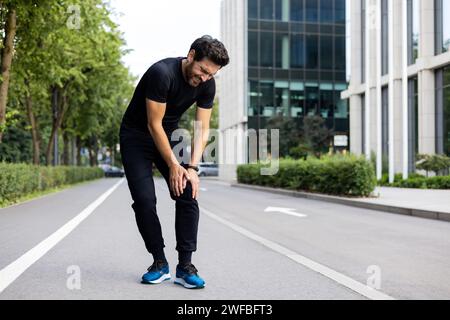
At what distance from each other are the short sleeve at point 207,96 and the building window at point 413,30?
25.6 m

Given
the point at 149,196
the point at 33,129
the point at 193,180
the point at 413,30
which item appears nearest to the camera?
the point at 193,180

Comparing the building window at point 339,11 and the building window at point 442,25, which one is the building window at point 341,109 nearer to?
the building window at point 339,11

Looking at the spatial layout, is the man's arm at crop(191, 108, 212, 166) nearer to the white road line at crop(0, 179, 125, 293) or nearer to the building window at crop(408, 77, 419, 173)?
the white road line at crop(0, 179, 125, 293)

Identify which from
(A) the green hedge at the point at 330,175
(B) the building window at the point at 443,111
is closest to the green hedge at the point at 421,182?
(B) the building window at the point at 443,111

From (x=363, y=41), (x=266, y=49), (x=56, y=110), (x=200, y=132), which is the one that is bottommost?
(x=200, y=132)

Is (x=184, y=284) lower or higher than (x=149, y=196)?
lower

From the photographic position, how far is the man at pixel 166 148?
4.19 metres

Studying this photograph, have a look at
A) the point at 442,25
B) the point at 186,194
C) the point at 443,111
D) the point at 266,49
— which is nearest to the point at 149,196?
the point at 186,194

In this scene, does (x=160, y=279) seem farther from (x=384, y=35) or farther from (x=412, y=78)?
(x=384, y=35)

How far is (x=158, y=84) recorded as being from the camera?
163 inches

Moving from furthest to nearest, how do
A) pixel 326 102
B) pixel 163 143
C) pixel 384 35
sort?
pixel 326 102
pixel 384 35
pixel 163 143

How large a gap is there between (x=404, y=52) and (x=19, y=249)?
20294 mm

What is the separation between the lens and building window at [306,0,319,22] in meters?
44.2

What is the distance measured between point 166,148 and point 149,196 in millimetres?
448
